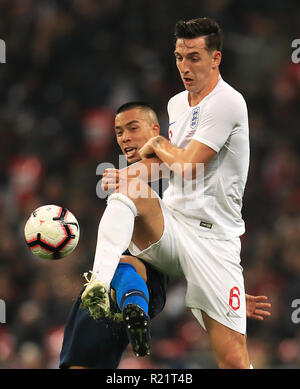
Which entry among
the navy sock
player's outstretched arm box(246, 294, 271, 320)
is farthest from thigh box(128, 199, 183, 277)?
player's outstretched arm box(246, 294, 271, 320)

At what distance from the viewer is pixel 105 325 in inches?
169

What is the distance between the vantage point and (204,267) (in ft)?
13.5

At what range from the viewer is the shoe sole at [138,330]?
12.3ft

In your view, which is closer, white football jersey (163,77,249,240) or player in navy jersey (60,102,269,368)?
white football jersey (163,77,249,240)

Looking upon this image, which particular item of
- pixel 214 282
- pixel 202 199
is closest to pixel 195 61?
pixel 202 199

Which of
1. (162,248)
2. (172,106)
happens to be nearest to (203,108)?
(172,106)

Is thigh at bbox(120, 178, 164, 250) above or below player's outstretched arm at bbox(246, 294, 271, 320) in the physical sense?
above

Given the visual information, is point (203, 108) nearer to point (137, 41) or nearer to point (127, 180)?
point (127, 180)

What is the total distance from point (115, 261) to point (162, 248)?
12.1 inches

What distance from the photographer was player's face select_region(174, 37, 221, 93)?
13.6 ft

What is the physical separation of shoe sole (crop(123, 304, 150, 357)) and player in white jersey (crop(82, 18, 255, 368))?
1.29 feet

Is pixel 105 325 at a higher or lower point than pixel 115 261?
lower

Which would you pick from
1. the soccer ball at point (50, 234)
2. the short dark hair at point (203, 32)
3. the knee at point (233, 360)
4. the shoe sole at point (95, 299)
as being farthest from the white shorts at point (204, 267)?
the short dark hair at point (203, 32)

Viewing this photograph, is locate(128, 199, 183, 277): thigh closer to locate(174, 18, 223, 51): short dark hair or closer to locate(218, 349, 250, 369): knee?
locate(218, 349, 250, 369): knee
